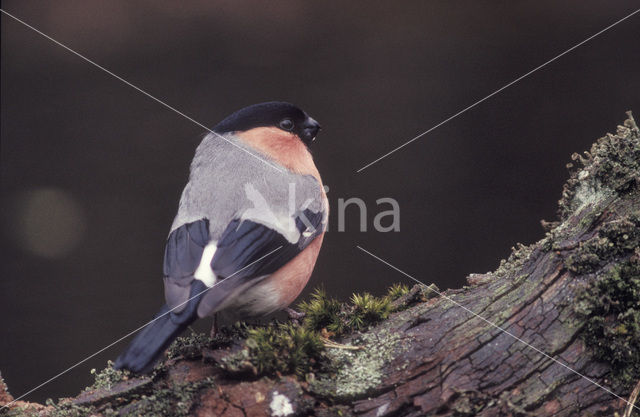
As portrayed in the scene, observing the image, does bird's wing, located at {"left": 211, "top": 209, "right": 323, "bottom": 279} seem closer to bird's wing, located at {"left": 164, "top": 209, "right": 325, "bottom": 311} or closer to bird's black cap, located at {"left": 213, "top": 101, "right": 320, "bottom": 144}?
bird's wing, located at {"left": 164, "top": 209, "right": 325, "bottom": 311}

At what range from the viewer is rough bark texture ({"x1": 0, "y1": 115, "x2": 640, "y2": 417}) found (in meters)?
1.33

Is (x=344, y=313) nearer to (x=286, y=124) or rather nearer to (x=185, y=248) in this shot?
(x=185, y=248)

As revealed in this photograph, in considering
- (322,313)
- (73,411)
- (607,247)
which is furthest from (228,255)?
(607,247)

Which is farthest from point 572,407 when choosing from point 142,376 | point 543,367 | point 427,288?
point 142,376

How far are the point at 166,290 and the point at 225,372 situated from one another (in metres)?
0.31

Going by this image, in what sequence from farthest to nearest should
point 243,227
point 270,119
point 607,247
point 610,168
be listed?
point 270,119 < point 243,227 < point 610,168 < point 607,247

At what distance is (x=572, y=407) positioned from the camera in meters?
1.31

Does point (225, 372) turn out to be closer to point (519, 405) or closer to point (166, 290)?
point (166, 290)

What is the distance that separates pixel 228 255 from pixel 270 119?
2.70 feet

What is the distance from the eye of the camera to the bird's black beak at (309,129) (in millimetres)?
2377

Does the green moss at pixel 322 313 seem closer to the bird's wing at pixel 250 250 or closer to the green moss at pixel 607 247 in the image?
the bird's wing at pixel 250 250

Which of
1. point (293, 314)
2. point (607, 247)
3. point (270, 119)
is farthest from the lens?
point (270, 119)

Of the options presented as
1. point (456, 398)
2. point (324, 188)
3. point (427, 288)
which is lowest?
point (456, 398)

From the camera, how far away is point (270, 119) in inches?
90.1
